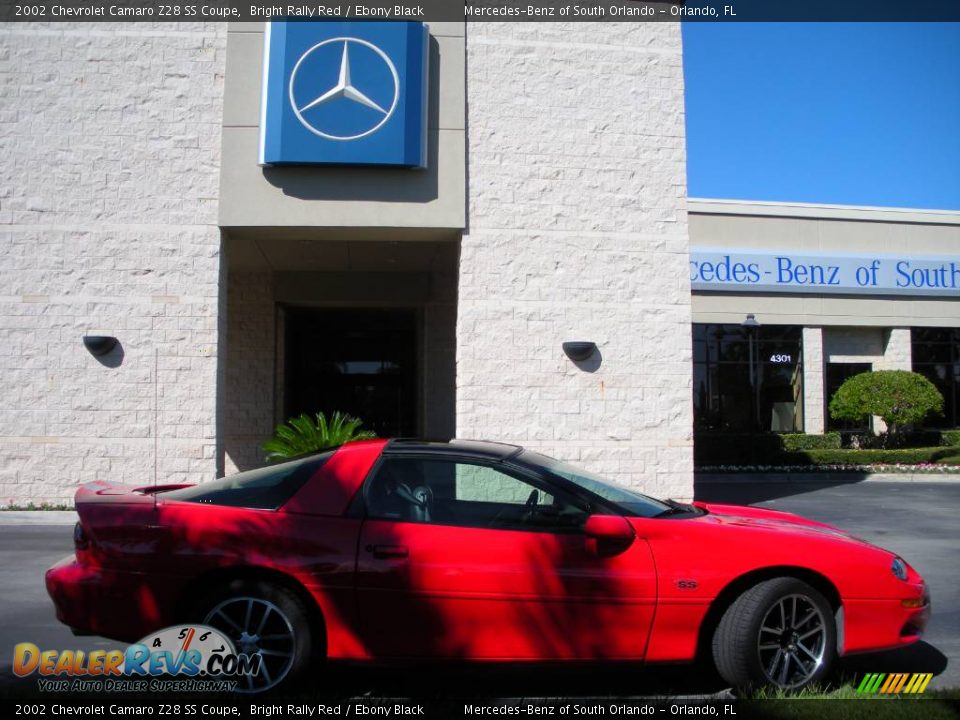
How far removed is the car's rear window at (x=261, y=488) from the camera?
4.41m

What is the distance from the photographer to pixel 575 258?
11156 millimetres

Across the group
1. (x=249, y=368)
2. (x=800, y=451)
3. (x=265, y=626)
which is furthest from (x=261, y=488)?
(x=800, y=451)

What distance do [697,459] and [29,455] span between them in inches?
641

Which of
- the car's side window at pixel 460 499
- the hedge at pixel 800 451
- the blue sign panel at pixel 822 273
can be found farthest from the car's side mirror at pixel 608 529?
the blue sign panel at pixel 822 273

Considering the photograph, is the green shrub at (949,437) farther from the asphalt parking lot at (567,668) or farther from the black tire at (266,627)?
the black tire at (266,627)

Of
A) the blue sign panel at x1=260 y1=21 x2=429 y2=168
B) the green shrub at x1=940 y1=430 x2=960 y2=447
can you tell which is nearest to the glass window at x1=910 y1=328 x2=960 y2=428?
the green shrub at x1=940 y1=430 x2=960 y2=447

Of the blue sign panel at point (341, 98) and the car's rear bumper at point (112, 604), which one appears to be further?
the blue sign panel at point (341, 98)

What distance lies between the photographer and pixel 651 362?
11180mm

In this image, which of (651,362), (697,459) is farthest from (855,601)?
(697,459)

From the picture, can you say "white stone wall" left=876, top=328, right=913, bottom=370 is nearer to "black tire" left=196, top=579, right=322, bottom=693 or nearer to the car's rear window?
the car's rear window

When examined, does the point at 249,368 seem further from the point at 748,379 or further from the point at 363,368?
the point at 748,379

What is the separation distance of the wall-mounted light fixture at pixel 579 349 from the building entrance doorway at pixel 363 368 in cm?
642

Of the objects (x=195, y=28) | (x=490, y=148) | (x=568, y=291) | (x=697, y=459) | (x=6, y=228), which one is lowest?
(x=697, y=459)

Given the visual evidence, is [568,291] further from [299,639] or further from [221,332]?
[299,639]
